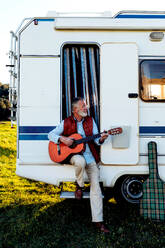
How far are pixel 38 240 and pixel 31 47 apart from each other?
112 inches

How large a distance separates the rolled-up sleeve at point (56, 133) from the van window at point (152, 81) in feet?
4.52

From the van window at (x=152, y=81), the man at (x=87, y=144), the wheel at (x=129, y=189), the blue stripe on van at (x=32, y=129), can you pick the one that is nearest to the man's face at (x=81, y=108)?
the man at (x=87, y=144)

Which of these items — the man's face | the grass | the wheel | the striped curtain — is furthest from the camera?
the striped curtain

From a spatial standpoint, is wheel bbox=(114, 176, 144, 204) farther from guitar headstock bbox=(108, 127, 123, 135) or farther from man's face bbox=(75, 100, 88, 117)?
man's face bbox=(75, 100, 88, 117)

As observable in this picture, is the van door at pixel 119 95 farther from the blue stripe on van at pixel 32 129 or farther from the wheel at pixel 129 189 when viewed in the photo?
the blue stripe on van at pixel 32 129

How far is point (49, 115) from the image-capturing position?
4.25 m

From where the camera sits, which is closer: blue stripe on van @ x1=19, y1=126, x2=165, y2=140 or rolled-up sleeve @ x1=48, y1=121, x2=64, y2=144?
rolled-up sleeve @ x1=48, y1=121, x2=64, y2=144

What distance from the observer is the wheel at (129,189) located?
436cm

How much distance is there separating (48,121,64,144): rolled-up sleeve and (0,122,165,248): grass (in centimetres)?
118

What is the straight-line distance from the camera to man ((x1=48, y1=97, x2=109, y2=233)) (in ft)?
12.4

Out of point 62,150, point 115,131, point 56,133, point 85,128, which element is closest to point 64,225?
point 62,150

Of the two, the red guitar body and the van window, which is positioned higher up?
the van window

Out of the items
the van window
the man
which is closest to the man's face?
the man

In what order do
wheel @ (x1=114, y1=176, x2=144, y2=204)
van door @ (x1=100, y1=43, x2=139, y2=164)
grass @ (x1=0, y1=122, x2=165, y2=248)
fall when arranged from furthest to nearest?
wheel @ (x1=114, y1=176, x2=144, y2=204) < van door @ (x1=100, y1=43, x2=139, y2=164) < grass @ (x1=0, y1=122, x2=165, y2=248)
